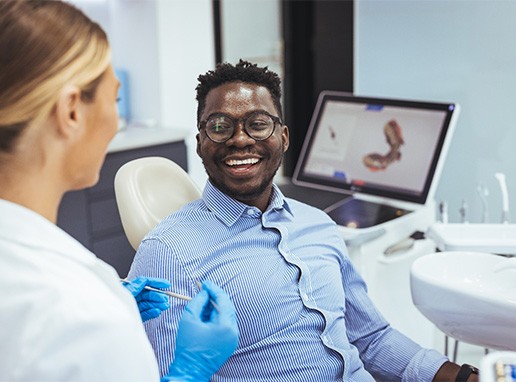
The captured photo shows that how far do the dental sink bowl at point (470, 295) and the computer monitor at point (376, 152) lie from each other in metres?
0.51

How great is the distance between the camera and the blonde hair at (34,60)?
83 cm

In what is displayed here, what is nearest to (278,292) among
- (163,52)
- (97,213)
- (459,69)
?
(459,69)

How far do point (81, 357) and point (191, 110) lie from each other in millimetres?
2546

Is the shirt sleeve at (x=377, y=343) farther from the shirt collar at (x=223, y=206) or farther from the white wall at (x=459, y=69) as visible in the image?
the white wall at (x=459, y=69)

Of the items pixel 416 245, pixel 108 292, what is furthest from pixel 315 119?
pixel 108 292

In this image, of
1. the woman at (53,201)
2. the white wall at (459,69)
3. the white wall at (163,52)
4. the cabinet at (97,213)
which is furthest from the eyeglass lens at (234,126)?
the white wall at (163,52)

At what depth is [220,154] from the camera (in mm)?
1475

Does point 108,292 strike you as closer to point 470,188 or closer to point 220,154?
point 220,154

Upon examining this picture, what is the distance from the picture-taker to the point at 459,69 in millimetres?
2148

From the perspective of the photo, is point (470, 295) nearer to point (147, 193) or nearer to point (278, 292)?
point (278, 292)

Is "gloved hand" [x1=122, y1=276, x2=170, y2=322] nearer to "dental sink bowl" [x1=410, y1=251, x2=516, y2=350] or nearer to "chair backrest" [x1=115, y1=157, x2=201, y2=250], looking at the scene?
"chair backrest" [x1=115, y1=157, x2=201, y2=250]

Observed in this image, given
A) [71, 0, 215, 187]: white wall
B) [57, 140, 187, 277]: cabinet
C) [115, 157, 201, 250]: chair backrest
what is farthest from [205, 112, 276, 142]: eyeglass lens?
[71, 0, 215, 187]: white wall

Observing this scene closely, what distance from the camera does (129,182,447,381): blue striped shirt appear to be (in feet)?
4.45

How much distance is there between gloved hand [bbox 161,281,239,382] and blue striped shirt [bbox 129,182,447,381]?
0.59ft
